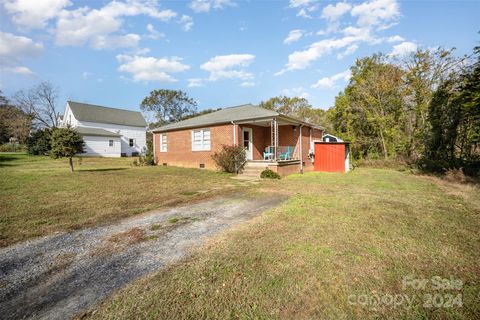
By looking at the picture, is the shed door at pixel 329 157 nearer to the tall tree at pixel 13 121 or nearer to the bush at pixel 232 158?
the bush at pixel 232 158

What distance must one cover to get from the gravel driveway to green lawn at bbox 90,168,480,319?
0.33 metres

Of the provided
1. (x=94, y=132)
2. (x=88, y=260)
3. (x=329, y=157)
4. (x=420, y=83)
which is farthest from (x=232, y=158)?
(x=94, y=132)

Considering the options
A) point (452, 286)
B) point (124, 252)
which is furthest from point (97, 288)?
point (452, 286)

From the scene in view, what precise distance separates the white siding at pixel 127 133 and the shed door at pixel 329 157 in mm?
28209

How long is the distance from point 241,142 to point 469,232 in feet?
36.8

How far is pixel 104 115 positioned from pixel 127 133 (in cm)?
396

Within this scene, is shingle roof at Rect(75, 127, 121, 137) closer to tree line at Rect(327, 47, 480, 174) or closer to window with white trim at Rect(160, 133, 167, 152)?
window with white trim at Rect(160, 133, 167, 152)

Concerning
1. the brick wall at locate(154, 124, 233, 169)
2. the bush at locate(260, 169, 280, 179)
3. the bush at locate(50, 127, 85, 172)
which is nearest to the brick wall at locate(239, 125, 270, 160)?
the brick wall at locate(154, 124, 233, 169)

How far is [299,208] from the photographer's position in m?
5.66

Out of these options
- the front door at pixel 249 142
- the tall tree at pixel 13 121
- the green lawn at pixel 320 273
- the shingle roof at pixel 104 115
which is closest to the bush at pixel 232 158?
the front door at pixel 249 142

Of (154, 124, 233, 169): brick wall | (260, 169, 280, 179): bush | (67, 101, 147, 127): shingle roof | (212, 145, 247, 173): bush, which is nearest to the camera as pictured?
(260, 169, 280, 179): bush

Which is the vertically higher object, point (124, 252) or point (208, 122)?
point (208, 122)

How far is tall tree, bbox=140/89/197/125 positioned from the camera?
4773 cm

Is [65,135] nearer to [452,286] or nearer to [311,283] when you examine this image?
[311,283]
